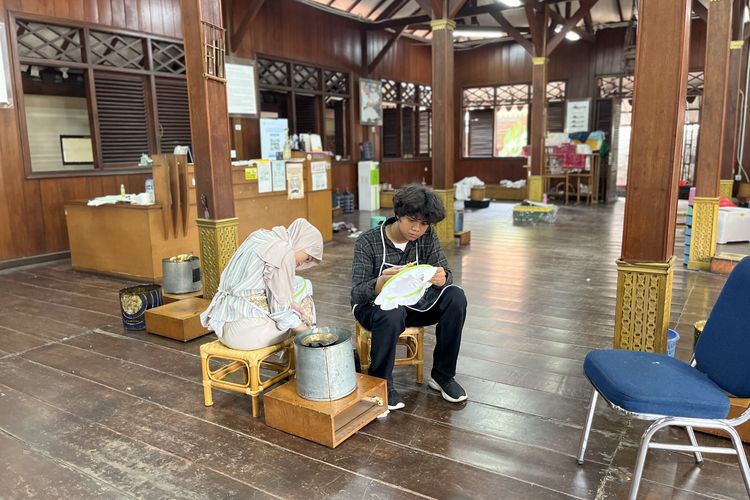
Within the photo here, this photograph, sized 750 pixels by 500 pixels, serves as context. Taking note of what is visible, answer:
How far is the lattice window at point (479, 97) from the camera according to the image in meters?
13.8

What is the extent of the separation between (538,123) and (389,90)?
406cm

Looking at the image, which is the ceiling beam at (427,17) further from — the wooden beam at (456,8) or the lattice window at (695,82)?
the lattice window at (695,82)

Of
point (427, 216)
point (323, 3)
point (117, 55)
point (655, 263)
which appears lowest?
point (655, 263)

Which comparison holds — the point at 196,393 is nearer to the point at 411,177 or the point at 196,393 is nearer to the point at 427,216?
the point at 427,216

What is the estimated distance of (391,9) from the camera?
36.6 feet

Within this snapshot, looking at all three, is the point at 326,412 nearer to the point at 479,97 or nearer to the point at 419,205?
the point at 419,205

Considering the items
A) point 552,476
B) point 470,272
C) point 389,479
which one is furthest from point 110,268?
point 552,476

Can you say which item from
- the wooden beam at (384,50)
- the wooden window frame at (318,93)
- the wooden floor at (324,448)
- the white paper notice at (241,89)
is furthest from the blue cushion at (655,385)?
the wooden beam at (384,50)

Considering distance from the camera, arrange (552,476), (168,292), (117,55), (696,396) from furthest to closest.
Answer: (117,55) < (168,292) < (552,476) < (696,396)

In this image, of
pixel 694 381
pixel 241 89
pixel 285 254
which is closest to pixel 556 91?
pixel 241 89

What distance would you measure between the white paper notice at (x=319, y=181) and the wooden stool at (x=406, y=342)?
4.47 metres

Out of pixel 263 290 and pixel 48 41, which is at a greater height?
pixel 48 41

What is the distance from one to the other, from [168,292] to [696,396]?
12.0ft

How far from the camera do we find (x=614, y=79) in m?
12.3
